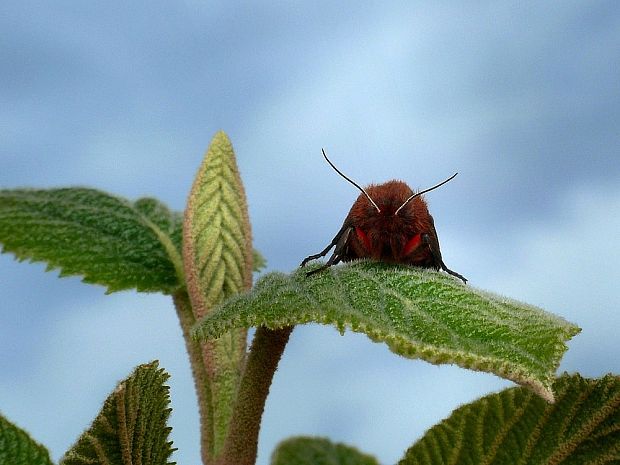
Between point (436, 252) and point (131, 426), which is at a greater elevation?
point (436, 252)

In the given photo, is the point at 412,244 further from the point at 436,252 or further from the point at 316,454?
the point at 316,454

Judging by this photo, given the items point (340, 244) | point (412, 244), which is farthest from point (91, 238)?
point (412, 244)

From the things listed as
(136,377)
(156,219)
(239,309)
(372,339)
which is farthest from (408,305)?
(156,219)

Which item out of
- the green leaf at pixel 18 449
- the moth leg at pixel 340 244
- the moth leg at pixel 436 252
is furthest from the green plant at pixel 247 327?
the moth leg at pixel 436 252

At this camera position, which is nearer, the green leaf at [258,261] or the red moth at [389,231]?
the red moth at [389,231]

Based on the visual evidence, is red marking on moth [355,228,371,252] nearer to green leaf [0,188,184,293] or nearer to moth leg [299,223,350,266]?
moth leg [299,223,350,266]

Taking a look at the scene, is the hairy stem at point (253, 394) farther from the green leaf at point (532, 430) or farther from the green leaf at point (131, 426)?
the green leaf at point (532, 430)

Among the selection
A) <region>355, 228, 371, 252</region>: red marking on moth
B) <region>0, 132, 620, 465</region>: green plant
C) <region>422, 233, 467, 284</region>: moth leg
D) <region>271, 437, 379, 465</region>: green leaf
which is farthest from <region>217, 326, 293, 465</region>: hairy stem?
<region>271, 437, 379, 465</region>: green leaf

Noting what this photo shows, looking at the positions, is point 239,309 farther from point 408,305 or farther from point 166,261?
point 166,261
